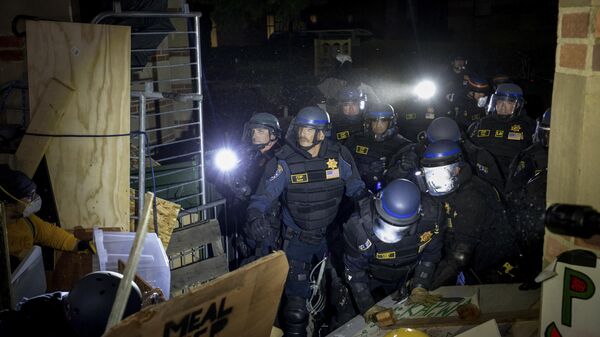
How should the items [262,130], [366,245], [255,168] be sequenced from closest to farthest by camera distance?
1. [366,245]
2. [255,168]
3. [262,130]

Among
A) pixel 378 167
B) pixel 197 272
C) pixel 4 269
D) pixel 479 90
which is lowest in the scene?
pixel 197 272

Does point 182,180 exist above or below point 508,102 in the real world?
below

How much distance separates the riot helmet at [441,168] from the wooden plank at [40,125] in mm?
3403

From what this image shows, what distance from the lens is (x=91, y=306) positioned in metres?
3.54

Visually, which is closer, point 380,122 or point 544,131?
point 544,131

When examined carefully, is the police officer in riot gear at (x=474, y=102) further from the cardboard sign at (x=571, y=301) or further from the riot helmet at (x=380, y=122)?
the cardboard sign at (x=571, y=301)

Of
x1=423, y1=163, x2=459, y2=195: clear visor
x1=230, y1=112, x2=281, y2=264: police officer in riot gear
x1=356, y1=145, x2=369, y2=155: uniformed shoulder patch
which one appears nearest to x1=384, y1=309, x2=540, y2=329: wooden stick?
x1=423, y1=163, x2=459, y2=195: clear visor

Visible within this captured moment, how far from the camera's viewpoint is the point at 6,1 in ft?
17.7

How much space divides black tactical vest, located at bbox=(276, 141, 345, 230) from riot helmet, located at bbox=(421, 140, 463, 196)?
114 centimetres

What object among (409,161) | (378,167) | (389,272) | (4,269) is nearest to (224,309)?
(4,269)

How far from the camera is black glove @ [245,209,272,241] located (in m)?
5.95

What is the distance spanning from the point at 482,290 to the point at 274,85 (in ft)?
58.0

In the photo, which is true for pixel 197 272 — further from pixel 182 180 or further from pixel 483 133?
pixel 483 133

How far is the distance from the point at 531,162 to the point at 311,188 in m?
2.61
